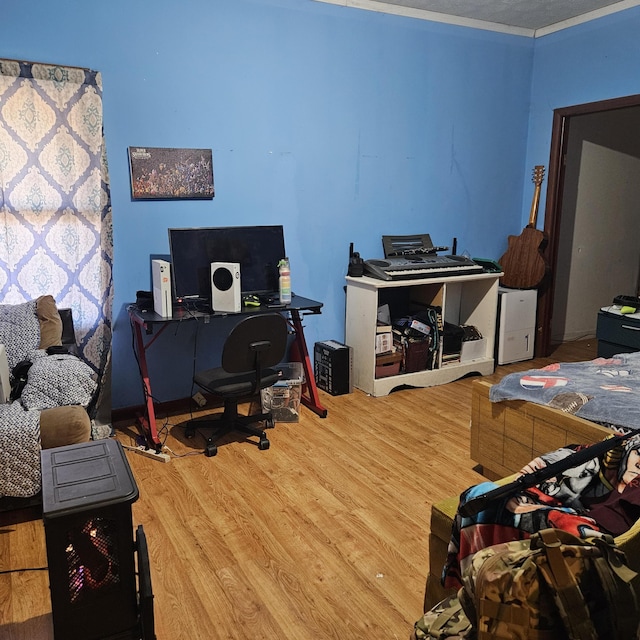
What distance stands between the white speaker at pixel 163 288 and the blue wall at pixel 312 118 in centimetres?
43

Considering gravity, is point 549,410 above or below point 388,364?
above

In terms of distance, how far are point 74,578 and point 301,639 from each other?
750 mm

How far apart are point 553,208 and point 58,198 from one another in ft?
12.1

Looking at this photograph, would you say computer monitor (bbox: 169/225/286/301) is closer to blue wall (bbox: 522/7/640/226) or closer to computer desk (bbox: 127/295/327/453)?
computer desk (bbox: 127/295/327/453)

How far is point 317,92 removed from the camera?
400 cm

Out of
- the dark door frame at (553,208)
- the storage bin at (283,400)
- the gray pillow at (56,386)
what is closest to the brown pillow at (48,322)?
the gray pillow at (56,386)

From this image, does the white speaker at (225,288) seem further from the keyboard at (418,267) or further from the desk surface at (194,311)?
the keyboard at (418,267)

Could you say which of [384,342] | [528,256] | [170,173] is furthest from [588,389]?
[170,173]

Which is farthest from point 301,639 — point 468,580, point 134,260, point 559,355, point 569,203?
point 569,203

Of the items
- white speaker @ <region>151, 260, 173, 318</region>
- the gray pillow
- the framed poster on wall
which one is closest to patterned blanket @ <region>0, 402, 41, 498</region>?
the gray pillow

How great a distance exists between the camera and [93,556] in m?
1.58

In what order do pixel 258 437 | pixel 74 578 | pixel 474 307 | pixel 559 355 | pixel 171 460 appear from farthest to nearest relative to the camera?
pixel 559 355 < pixel 474 307 < pixel 258 437 < pixel 171 460 < pixel 74 578

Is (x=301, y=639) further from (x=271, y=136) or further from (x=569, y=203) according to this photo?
(x=569, y=203)

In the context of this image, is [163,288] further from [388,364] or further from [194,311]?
[388,364]
